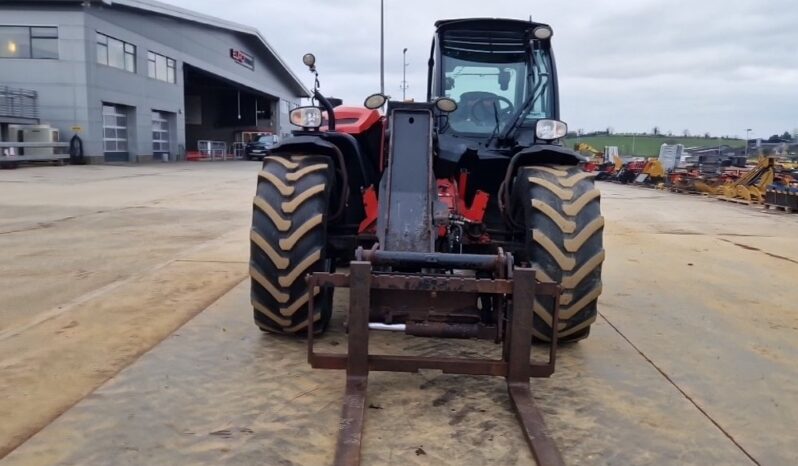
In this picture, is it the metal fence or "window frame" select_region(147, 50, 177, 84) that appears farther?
"window frame" select_region(147, 50, 177, 84)

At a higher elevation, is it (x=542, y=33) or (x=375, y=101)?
(x=542, y=33)

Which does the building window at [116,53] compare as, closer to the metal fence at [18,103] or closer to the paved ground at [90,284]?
the metal fence at [18,103]

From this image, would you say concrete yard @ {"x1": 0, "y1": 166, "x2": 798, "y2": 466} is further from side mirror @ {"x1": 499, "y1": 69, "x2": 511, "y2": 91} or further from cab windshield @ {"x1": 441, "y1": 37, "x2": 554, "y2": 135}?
side mirror @ {"x1": 499, "y1": 69, "x2": 511, "y2": 91}

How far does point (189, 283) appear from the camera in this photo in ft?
21.5

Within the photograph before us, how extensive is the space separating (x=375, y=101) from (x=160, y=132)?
1458 inches

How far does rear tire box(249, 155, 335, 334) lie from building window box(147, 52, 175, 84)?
1342 inches

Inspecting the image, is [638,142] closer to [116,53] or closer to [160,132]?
[160,132]

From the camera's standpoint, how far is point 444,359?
3559 millimetres

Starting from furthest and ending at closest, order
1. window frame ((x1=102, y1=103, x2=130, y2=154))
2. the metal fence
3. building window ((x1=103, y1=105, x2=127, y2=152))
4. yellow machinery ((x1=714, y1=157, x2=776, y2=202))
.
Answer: building window ((x1=103, y1=105, x2=127, y2=152)), window frame ((x1=102, y1=103, x2=130, y2=154)), the metal fence, yellow machinery ((x1=714, y1=157, x2=776, y2=202))

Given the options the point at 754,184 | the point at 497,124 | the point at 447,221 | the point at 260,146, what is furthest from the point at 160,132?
the point at 447,221

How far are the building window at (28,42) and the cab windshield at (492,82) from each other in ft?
92.5

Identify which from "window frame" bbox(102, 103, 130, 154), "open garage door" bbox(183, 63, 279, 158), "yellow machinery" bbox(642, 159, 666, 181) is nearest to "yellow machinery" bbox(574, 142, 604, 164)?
"yellow machinery" bbox(642, 159, 666, 181)

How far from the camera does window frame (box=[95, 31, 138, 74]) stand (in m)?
29.8

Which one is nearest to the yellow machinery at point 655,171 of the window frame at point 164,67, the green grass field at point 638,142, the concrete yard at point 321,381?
the green grass field at point 638,142
